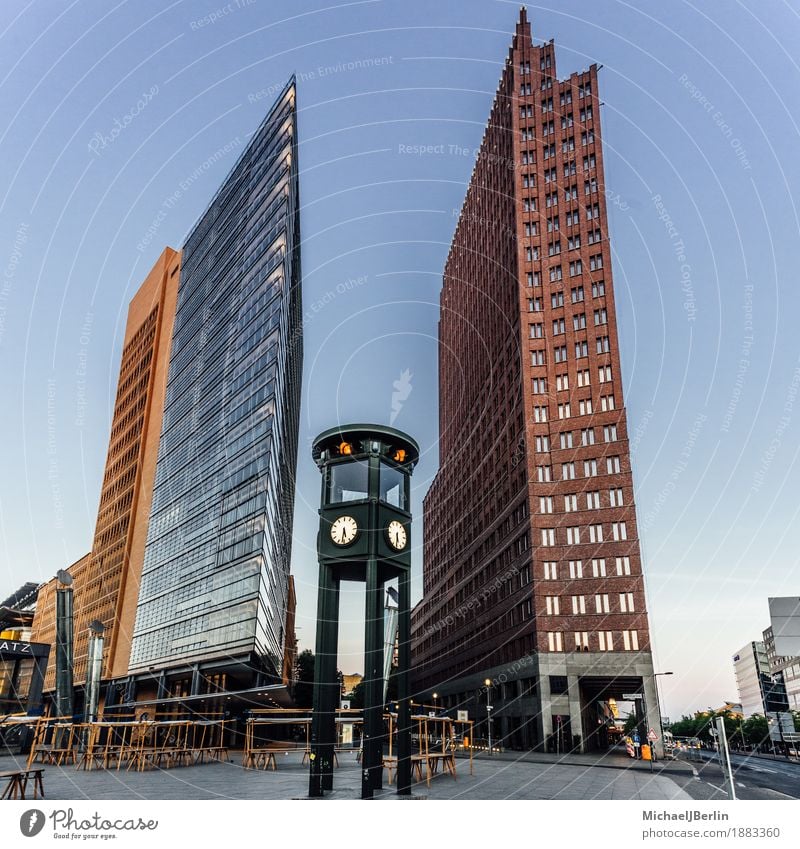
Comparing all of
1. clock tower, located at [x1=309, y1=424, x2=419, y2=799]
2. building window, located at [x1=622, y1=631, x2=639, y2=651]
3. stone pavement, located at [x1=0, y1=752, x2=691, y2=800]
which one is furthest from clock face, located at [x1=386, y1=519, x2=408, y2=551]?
building window, located at [x1=622, y1=631, x2=639, y2=651]

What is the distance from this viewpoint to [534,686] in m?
60.2

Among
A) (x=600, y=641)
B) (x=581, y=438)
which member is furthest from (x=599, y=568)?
(x=581, y=438)

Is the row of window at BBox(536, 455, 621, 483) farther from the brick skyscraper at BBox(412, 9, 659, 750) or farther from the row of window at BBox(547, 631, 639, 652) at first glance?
the row of window at BBox(547, 631, 639, 652)

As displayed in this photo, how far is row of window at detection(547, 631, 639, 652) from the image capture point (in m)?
57.4

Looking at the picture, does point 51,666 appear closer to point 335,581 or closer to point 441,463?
point 441,463

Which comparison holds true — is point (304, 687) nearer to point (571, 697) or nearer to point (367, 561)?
point (571, 697)

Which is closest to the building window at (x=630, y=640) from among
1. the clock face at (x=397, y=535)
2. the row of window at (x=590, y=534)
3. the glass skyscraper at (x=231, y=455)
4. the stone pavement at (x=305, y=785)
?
the row of window at (x=590, y=534)

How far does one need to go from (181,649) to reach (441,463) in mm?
73247

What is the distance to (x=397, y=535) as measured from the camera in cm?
1930

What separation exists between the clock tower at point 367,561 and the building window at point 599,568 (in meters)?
44.5

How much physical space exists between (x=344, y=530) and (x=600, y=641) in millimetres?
46830

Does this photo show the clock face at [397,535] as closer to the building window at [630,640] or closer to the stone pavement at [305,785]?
the stone pavement at [305,785]

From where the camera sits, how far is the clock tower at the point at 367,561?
1756cm
